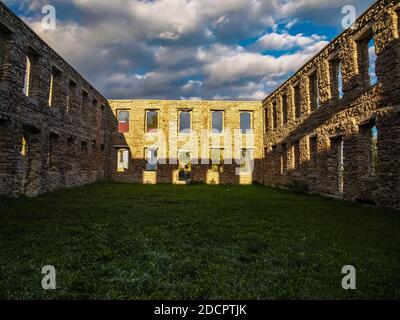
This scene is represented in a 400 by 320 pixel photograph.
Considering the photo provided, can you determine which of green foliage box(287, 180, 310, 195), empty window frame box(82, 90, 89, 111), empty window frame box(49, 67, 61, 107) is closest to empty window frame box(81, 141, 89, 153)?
empty window frame box(82, 90, 89, 111)

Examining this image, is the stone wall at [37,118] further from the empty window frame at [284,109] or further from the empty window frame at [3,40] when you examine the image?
the empty window frame at [284,109]

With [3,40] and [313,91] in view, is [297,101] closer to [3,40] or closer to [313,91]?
[313,91]

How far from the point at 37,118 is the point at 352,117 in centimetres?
1283

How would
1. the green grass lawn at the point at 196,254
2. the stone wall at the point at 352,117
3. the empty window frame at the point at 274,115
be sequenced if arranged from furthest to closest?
the empty window frame at the point at 274,115, the stone wall at the point at 352,117, the green grass lawn at the point at 196,254

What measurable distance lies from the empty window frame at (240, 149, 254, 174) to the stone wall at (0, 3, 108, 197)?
465 inches

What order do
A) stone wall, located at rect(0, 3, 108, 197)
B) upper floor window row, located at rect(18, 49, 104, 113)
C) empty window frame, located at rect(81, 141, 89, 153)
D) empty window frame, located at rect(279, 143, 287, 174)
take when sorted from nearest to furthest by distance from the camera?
stone wall, located at rect(0, 3, 108, 197) → upper floor window row, located at rect(18, 49, 104, 113) → empty window frame, located at rect(81, 141, 89, 153) → empty window frame, located at rect(279, 143, 287, 174)

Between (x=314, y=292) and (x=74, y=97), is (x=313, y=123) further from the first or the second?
(x=74, y=97)

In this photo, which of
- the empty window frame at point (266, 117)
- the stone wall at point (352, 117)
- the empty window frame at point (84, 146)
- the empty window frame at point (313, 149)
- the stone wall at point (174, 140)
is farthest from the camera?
the stone wall at point (174, 140)

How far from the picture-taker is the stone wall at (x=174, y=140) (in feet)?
71.5

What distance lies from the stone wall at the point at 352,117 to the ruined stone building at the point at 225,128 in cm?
4

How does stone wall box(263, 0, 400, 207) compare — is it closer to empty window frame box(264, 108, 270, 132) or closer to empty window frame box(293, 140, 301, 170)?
empty window frame box(293, 140, 301, 170)

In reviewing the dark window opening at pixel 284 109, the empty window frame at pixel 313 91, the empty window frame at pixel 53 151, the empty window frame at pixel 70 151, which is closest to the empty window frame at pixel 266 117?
the dark window opening at pixel 284 109

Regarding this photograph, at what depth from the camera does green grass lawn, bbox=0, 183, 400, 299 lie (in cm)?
304
